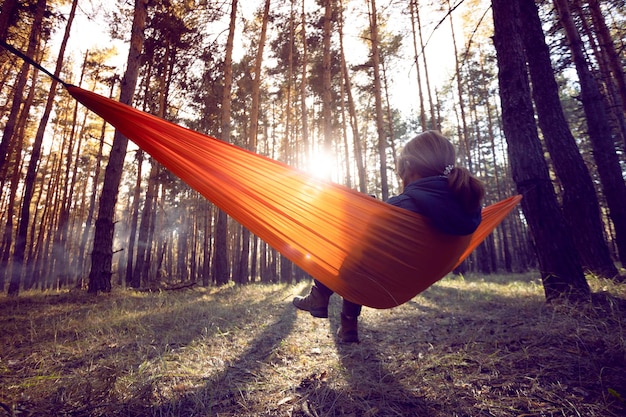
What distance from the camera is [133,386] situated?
4.50 feet

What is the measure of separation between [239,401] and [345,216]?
1018mm

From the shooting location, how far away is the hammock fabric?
56.2 inches

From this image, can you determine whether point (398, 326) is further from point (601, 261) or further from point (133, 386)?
point (601, 261)

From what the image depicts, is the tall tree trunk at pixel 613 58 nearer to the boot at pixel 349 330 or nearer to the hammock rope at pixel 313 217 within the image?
the hammock rope at pixel 313 217

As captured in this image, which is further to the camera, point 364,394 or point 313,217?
point 313,217

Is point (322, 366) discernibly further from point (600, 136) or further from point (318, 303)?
point (600, 136)

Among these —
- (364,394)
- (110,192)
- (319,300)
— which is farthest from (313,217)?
(110,192)

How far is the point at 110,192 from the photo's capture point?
180 inches

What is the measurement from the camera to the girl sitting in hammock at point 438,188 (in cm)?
139

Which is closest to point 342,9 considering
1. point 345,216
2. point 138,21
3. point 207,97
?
point 207,97

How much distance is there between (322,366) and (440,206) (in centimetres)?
123

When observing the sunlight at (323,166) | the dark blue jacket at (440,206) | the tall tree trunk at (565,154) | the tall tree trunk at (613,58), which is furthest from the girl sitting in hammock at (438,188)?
the tall tree trunk at (613,58)

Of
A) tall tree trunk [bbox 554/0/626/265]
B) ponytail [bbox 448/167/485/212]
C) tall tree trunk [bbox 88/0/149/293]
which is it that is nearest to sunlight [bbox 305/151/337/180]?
ponytail [bbox 448/167/485/212]

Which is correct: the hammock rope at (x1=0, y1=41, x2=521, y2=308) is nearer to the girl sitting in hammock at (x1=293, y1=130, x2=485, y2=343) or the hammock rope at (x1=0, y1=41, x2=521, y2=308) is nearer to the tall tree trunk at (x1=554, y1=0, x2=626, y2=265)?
the girl sitting in hammock at (x1=293, y1=130, x2=485, y2=343)
